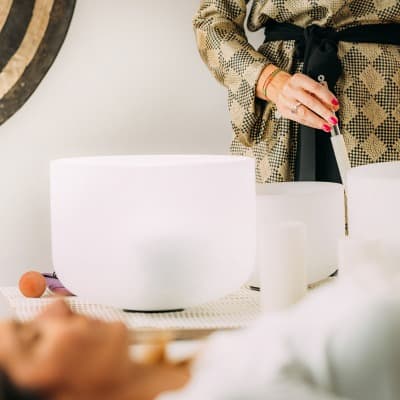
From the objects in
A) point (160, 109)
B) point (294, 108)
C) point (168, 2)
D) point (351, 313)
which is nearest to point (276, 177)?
point (294, 108)

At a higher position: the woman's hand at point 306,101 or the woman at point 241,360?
the woman's hand at point 306,101

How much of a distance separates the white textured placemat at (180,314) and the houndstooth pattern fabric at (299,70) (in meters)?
0.48

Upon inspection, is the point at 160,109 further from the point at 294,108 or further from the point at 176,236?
the point at 176,236

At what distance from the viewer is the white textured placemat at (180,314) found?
0.88 m

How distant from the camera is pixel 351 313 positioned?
44 cm

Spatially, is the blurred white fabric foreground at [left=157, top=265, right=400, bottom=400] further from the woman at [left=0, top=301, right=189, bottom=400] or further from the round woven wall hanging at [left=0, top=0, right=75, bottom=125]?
the round woven wall hanging at [left=0, top=0, right=75, bottom=125]

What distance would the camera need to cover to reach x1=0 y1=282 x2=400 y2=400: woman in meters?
0.40

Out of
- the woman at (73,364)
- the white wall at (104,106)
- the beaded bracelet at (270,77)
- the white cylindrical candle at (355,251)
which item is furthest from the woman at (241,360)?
the white wall at (104,106)

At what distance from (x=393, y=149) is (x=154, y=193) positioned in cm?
72

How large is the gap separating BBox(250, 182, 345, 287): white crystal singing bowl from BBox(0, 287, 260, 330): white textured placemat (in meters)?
0.08

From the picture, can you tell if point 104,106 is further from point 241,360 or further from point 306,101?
point 241,360

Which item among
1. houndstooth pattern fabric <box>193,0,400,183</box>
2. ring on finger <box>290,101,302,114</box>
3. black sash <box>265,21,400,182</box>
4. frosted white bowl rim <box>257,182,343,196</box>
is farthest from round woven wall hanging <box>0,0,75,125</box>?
frosted white bowl rim <box>257,182,343,196</box>

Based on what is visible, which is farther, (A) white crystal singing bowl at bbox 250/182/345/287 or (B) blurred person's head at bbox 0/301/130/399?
(A) white crystal singing bowl at bbox 250/182/345/287

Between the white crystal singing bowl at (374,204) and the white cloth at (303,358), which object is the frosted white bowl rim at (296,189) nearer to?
the white crystal singing bowl at (374,204)
